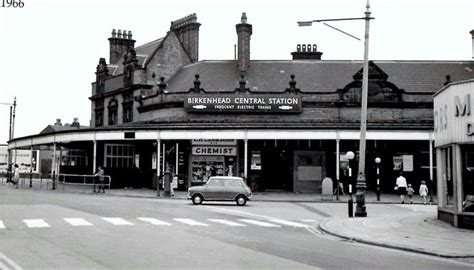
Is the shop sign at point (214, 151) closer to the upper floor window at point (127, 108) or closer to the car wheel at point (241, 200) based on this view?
the car wheel at point (241, 200)

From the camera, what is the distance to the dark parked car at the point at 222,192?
2761 centimetres

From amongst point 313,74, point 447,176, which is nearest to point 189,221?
point 447,176

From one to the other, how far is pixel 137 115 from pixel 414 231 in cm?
3419

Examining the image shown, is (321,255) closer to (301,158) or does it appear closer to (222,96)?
(301,158)

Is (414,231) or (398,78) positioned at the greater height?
(398,78)

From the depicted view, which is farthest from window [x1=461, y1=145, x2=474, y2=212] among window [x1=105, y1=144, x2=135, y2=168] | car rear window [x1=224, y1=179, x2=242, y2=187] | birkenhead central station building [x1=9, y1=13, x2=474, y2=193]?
window [x1=105, y1=144, x2=135, y2=168]

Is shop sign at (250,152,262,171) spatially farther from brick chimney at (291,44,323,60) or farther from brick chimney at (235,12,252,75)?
brick chimney at (291,44,323,60)

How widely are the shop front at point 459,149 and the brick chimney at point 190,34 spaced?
34881mm

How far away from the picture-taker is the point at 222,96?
139ft

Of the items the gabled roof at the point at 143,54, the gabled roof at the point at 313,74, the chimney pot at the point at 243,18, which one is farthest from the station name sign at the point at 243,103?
the gabled roof at the point at 143,54

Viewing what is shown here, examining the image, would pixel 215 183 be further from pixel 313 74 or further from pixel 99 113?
pixel 99 113

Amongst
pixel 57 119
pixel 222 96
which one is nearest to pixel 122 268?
pixel 222 96

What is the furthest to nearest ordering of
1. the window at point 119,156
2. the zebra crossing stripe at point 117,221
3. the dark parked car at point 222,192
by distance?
the window at point 119,156 < the dark parked car at point 222,192 < the zebra crossing stripe at point 117,221

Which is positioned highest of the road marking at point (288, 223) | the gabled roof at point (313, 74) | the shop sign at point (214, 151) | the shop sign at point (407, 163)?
the gabled roof at point (313, 74)
